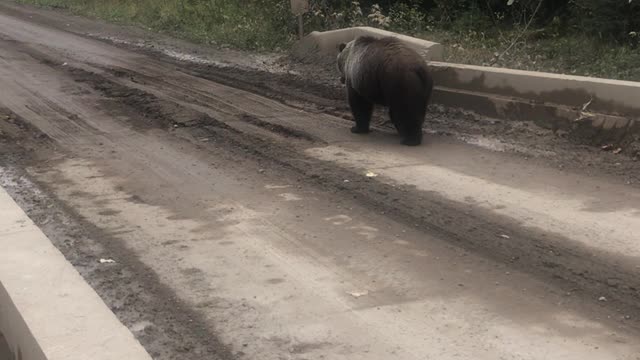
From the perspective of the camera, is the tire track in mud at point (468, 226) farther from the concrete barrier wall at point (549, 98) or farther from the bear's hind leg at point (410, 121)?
the concrete barrier wall at point (549, 98)

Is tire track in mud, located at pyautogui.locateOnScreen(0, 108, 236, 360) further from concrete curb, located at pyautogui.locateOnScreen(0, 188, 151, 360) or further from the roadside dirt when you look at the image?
the roadside dirt

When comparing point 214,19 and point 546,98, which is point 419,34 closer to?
point 546,98

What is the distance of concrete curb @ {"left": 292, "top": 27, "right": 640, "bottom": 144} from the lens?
7816 mm

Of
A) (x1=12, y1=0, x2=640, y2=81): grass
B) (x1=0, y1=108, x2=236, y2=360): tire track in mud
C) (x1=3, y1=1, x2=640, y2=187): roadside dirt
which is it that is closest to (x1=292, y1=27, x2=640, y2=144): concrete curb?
(x1=3, y1=1, x2=640, y2=187): roadside dirt

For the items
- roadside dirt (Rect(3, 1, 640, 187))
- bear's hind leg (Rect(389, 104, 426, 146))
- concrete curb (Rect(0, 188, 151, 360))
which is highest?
concrete curb (Rect(0, 188, 151, 360))

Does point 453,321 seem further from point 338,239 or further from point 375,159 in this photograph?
point 375,159

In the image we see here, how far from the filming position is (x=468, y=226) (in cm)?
571

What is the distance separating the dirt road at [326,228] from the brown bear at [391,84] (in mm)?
321

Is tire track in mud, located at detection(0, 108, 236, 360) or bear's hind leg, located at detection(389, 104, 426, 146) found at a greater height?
bear's hind leg, located at detection(389, 104, 426, 146)

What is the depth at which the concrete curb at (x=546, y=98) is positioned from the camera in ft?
25.6

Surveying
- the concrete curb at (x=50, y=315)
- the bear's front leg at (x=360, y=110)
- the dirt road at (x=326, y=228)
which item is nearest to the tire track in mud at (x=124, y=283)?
the dirt road at (x=326, y=228)

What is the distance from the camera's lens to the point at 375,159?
7.71 m

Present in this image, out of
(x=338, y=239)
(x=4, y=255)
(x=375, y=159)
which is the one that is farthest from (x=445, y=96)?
(x=4, y=255)

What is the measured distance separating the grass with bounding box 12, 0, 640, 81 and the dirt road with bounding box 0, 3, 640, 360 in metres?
Result: 2.13
